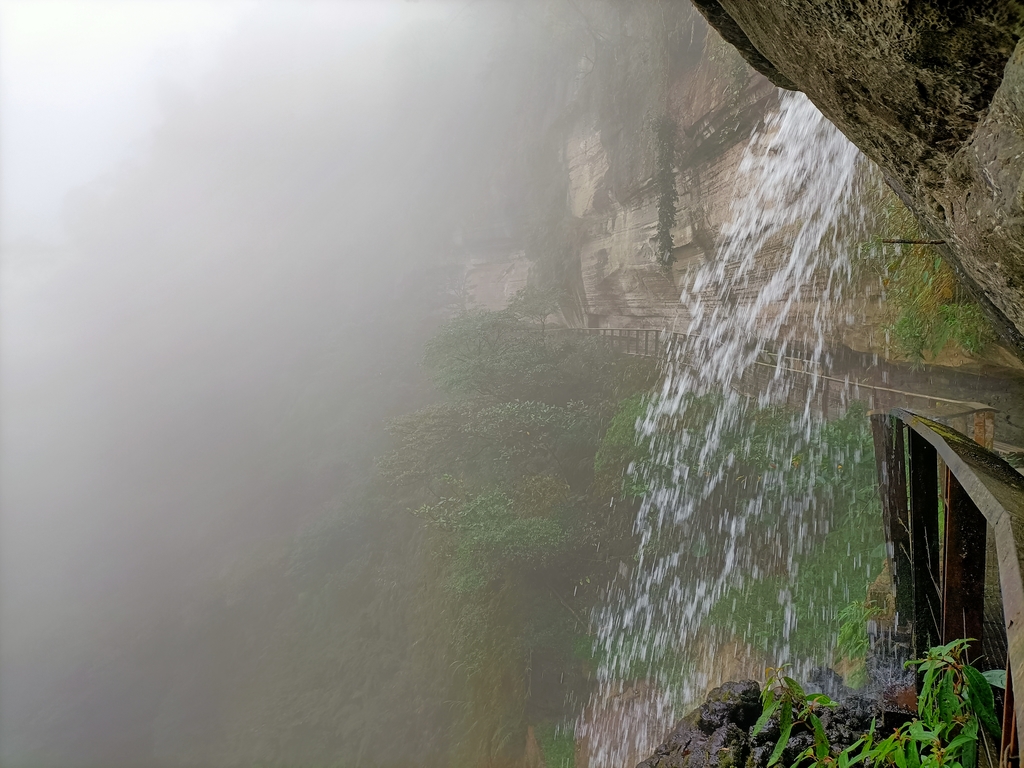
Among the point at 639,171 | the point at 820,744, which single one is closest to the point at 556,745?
the point at 820,744

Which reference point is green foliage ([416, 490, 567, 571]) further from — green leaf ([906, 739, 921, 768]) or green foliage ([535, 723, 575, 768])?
green leaf ([906, 739, 921, 768])

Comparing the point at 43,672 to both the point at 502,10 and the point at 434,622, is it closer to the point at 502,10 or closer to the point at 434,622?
the point at 434,622

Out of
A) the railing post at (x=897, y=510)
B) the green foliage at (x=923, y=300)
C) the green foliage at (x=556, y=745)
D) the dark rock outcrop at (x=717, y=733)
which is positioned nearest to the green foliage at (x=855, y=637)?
the dark rock outcrop at (x=717, y=733)

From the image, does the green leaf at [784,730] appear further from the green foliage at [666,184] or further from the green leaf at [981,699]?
the green foliage at [666,184]

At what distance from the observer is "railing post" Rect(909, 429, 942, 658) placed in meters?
2.05

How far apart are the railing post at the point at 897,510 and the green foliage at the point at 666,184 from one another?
7.93m

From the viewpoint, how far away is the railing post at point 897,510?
95.2 inches

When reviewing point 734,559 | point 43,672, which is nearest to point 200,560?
point 43,672

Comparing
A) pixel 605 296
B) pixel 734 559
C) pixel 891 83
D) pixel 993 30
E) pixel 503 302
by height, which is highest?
pixel 503 302

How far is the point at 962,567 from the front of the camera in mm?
1588

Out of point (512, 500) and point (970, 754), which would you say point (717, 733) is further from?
point (512, 500)

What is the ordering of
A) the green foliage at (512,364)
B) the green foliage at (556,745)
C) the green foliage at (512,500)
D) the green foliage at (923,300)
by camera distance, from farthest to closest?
1. the green foliage at (512,364)
2. the green foliage at (512,500)
3. the green foliage at (556,745)
4. the green foliage at (923,300)

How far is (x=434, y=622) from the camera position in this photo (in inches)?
487

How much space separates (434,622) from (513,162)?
14.5m
